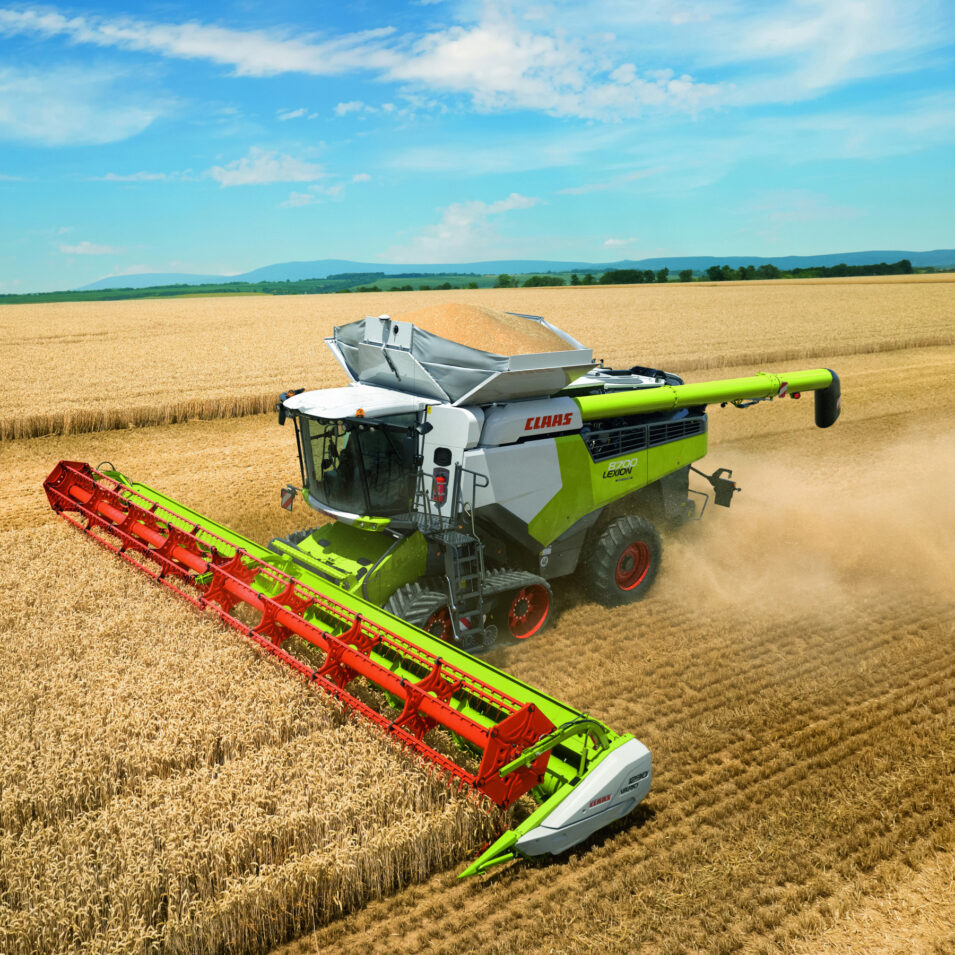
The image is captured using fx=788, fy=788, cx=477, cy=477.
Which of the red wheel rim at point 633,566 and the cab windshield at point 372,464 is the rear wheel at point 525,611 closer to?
the red wheel rim at point 633,566

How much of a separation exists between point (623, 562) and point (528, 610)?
1298 mm

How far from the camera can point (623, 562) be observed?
7738 mm

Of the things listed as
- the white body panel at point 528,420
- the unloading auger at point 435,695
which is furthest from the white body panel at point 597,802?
the white body panel at point 528,420

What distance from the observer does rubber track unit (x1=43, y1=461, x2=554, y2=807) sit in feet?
14.3

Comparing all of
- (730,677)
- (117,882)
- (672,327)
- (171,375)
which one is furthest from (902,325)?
(117,882)

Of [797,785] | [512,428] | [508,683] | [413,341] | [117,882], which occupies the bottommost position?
[797,785]

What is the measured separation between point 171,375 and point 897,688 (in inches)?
667

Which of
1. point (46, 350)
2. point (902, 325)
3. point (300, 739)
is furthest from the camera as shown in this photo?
point (902, 325)

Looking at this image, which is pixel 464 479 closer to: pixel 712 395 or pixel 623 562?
pixel 623 562

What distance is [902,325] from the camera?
28.9 metres

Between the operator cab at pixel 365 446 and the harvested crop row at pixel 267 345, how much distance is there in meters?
0.96

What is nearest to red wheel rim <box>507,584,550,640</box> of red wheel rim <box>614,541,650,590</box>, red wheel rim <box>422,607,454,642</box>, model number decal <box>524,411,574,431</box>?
red wheel rim <box>422,607,454,642</box>

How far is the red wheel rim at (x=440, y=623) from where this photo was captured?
20.6 feet

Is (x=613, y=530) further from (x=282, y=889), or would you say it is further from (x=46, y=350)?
(x=46, y=350)
